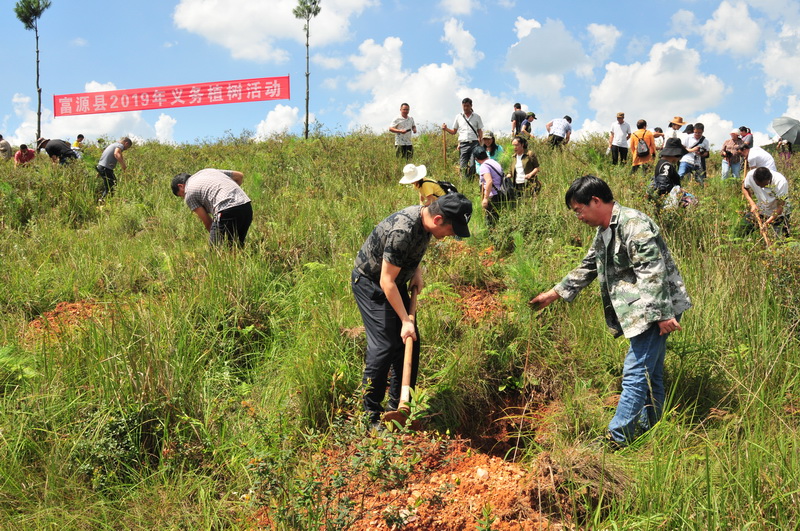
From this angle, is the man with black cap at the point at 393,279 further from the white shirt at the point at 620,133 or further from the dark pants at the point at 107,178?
the white shirt at the point at 620,133

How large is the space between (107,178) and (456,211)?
9.12 metres

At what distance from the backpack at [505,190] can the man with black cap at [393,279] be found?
13.7 ft

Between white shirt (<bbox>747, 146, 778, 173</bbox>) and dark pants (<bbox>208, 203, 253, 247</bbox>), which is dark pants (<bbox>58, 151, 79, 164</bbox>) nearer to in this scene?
dark pants (<bbox>208, 203, 253, 247</bbox>)

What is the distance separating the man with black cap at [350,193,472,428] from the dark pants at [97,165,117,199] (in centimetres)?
823

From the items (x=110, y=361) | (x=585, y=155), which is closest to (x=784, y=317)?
(x=110, y=361)

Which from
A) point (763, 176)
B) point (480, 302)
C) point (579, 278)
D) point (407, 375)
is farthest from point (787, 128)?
point (407, 375)

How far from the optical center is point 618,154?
1151 centimetres

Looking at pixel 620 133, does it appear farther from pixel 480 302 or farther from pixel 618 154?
pixel 480 302

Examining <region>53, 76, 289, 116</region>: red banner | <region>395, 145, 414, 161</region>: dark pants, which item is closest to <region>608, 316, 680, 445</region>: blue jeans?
<region>395, 145, 414, 161</region>: dark pants

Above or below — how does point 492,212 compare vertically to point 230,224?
above

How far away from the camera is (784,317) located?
4.15 meters

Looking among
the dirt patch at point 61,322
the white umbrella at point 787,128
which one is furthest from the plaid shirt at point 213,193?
the white umbrella at point 787,128

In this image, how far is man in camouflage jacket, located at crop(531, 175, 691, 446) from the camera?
3.06m

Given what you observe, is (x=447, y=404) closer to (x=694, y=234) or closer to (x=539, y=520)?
(x=539, y=520)
